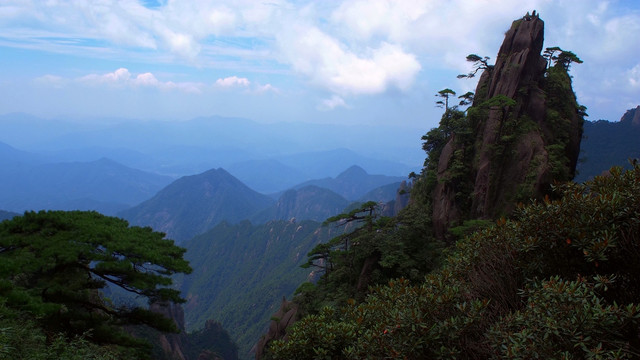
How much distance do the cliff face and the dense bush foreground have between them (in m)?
13.8

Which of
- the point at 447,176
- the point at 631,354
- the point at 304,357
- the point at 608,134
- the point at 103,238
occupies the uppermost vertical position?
the point at 608,134

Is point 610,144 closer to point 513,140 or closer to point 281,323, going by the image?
point 513,140

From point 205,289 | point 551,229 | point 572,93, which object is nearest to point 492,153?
point 572,93

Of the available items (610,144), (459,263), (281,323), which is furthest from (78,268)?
(610,144)

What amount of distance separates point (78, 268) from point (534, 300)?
11143 mm

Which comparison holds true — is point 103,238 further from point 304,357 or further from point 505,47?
point 505,47

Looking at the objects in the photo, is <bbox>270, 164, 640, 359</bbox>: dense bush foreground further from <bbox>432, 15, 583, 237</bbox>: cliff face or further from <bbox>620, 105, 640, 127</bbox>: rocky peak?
<bbox>620, 105, 640, 127</bbox>: rocky peak

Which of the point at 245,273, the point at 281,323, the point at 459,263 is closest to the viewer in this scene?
the point at 459,263

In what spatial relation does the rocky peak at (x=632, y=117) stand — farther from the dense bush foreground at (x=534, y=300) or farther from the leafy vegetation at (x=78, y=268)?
the leafy vegetation at (x=78, y=268)

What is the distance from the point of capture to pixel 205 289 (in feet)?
422

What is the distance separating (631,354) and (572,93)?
2314 cm

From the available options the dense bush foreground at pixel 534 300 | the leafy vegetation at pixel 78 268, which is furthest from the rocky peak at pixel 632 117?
the leafy vegetation at pixel 78 268

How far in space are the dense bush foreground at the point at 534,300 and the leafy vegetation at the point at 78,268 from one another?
5669 mm

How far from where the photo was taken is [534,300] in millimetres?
4523
